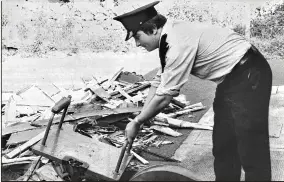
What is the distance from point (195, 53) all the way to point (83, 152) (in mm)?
2028

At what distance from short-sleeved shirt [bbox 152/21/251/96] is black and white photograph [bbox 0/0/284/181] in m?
0.01

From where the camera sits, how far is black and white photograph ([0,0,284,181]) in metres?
4.30

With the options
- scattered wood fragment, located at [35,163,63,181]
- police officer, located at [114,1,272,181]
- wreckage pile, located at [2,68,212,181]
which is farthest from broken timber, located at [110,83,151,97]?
police officer, located at [114,1,272,181]

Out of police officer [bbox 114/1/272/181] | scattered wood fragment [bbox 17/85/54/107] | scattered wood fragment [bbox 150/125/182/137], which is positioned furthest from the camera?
scattered wood fragment [bbox 17/85/54/107]

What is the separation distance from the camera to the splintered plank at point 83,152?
4.70 m

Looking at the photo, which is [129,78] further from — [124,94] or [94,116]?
[94,116]

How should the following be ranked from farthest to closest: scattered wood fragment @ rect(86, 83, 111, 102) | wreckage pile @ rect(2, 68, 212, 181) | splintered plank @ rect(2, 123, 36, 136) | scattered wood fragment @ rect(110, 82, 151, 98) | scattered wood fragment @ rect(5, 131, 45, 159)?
scattered wood fragment @ rect(110, 82, 151, 98) < scattered wood fragment @ rect(86, 83, 111, 102) < splintered plank @ rect(2, 123, 36, 136) < wreckage pile @ rect(2, 68, 212, 181) < scattered wood fragment @ rect(5, 131, 45, 159)

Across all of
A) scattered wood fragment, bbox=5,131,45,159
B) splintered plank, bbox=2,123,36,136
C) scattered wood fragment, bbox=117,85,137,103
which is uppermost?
scattered wood fragment, bbox=5,131,45,159

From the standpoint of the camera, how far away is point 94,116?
26.3 feet

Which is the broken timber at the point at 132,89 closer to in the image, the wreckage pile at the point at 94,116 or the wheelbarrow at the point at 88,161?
the wreckage pile at the point at 94,116

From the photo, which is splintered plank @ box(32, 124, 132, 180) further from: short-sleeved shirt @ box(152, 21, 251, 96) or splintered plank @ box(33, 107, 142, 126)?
splintered plank @ box(33, 107, 142, 126)

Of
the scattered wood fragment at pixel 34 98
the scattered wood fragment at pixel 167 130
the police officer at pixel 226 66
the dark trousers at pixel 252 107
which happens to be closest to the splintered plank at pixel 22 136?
the scattered wood fragment at pixel 34 98

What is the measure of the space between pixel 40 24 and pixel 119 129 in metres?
10.0

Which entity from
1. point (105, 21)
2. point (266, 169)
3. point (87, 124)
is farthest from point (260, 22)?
point (266, 169)
